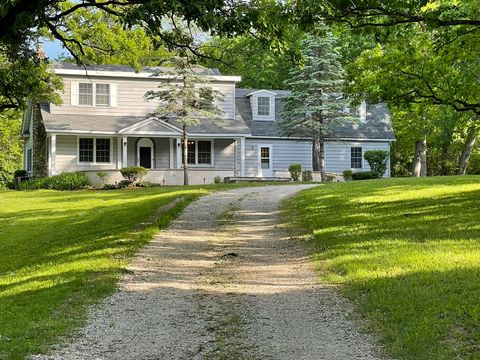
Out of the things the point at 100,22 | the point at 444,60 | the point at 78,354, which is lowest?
the point at 78,354

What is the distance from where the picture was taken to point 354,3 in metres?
10.3

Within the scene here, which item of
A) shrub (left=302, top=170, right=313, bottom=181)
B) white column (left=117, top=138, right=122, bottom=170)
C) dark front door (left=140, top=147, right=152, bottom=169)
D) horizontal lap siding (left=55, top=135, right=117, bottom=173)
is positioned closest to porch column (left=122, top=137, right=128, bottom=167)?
white column (left=117, top=138, right=122, bottom=170)

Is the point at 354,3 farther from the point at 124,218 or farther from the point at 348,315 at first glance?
the point at 124,218

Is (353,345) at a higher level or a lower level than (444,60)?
lower

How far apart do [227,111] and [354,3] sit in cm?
2205

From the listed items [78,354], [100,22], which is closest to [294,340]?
[78,354]

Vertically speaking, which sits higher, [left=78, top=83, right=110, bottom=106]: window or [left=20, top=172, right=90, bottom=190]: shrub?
[left=78, top=83, right=110, bottom=106]: window

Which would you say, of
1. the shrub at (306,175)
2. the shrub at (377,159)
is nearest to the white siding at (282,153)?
the shrub at (306,175)

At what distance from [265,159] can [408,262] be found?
81.4 feet

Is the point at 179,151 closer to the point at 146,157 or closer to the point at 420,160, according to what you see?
the point at 146,157

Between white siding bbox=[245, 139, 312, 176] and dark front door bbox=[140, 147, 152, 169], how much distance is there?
5688 mm

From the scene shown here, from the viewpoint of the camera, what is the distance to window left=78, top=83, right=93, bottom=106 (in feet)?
98.0

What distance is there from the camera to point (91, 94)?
98.6 ft

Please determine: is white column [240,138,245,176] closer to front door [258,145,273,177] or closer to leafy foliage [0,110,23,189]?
front door [258,145,273,177]
